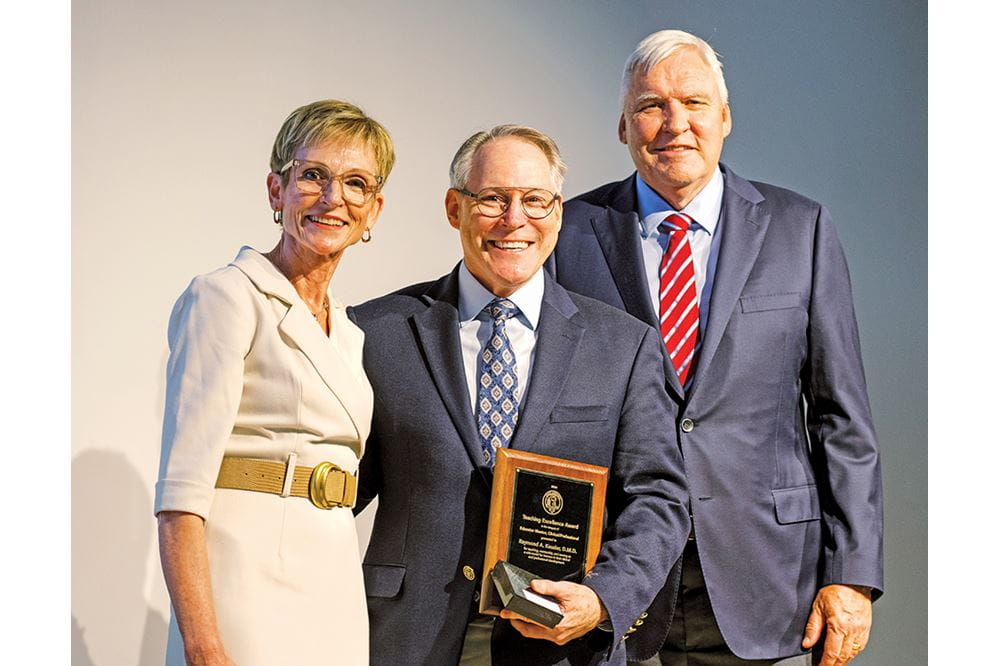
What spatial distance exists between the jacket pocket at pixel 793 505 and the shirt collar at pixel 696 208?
65 cm

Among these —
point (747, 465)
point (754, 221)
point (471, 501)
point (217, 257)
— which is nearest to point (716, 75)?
point (754, 221)

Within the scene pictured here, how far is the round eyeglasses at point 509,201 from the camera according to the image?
274cm

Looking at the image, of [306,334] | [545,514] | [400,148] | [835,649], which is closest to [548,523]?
[545,514]

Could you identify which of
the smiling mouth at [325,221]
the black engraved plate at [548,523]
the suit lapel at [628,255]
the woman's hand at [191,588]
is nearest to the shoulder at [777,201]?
the suit lapel at [628,255]

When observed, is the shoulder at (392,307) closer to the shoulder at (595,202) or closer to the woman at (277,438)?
the woman at (277,438)

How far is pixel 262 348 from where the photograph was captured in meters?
2.44

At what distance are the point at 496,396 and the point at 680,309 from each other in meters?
0.58

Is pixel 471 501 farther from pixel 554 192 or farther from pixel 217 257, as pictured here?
pixel 217 257

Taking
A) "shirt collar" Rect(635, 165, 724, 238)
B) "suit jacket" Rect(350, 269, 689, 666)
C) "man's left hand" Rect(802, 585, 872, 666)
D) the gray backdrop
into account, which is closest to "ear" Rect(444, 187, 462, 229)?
"suit jacket" Rect(350, 269, 689, 666)

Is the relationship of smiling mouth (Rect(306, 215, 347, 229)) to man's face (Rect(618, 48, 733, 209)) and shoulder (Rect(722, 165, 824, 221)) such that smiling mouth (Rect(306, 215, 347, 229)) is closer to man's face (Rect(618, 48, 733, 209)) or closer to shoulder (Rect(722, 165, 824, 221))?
man's face (Rect(618, 48, 733, 209))

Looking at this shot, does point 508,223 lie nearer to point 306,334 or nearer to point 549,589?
point 306,334

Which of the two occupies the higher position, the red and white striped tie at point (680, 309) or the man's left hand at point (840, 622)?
the red and white striped tie at point (680, 309)

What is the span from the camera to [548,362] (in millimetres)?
2699

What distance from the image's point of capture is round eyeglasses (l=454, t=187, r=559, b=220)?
2736mm
